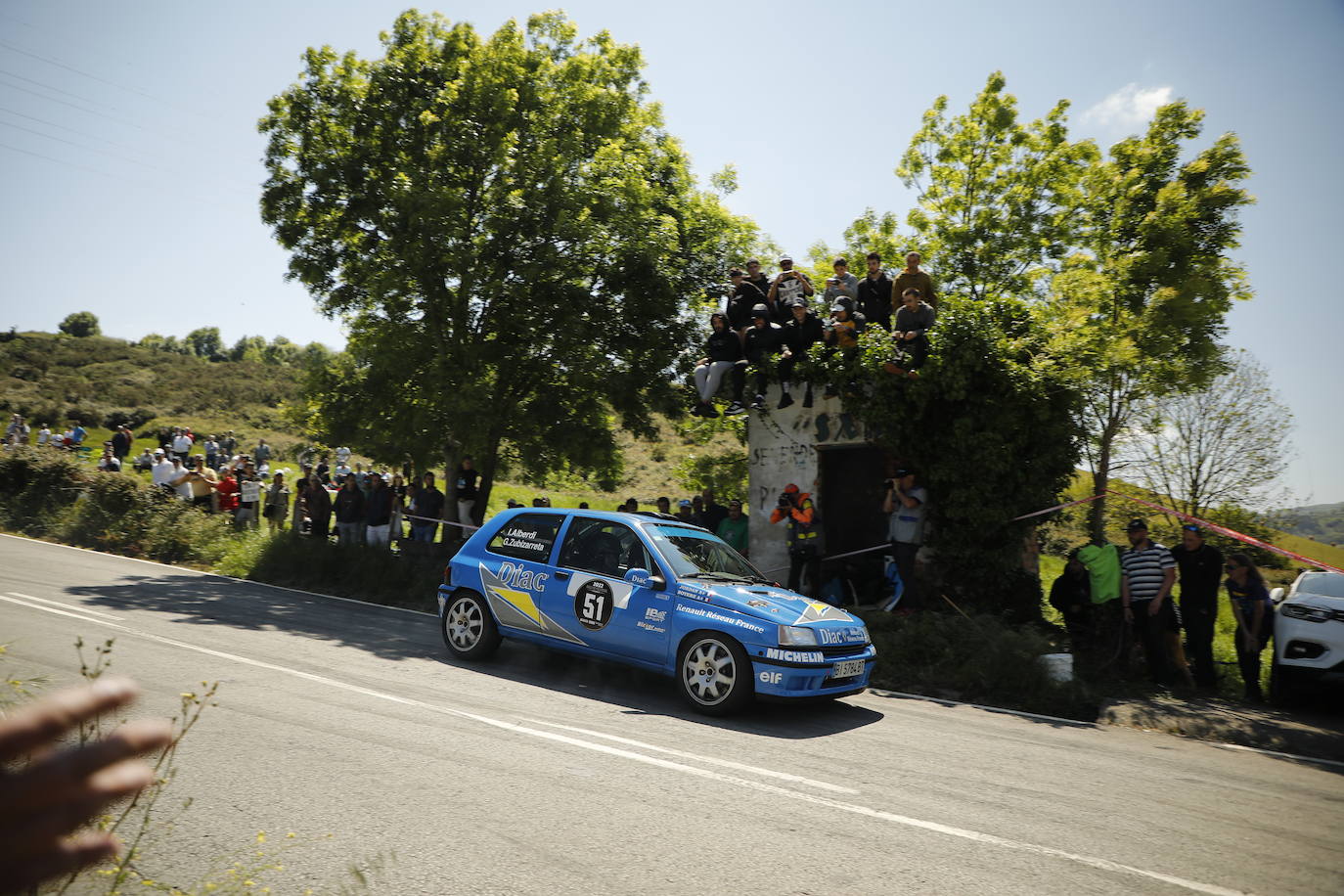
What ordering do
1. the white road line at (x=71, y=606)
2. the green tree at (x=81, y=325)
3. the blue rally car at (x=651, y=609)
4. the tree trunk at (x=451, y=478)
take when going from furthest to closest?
the green tree at (x=81, y=325) → the tree trunk at (x=451, y=478) → the white road line at (x=71, y=606) → the blue rally car at (x=651, y=609)

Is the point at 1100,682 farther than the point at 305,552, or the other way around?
the point at 305,552

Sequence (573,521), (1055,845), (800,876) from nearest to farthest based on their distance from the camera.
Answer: (800,876) → (1055,845) → (573,521)

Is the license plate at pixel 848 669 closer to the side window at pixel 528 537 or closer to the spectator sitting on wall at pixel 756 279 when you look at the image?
the side window at pixel 528 537

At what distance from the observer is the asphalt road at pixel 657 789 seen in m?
4.29

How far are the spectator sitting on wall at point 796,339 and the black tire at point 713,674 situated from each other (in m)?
7.00

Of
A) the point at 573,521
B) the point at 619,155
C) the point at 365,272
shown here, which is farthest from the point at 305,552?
the point at 619,155

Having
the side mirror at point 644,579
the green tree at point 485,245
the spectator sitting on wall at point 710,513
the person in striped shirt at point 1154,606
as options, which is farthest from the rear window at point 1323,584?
the green tree at point 485,245

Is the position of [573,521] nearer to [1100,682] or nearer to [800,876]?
[800,876]

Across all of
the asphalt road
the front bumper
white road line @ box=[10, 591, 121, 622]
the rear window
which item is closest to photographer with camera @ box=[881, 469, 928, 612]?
the asphalt road

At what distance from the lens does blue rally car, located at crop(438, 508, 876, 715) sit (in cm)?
752

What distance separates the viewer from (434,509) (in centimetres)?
1722

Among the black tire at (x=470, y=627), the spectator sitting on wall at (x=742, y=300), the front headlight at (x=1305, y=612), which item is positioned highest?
the spectator sitting on wall at (x=742, y=300)

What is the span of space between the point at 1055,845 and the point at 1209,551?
7.05 meters

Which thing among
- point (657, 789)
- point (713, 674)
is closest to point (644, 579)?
point (713, 674)
